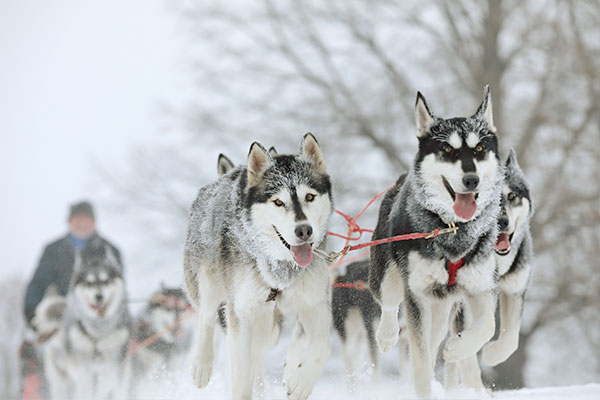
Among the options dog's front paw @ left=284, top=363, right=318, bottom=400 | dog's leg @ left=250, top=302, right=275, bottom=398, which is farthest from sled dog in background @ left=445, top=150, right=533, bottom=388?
dog's front paw @ left=284, top=363, right=318, bottom=400

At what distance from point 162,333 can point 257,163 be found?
17.8 ft

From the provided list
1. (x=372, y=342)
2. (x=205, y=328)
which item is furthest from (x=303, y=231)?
(x=372, y=342)

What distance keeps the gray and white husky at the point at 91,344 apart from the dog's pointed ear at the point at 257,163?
4.33m

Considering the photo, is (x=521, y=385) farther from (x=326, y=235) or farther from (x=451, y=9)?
(x=326, y=235)

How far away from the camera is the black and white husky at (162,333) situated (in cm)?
873

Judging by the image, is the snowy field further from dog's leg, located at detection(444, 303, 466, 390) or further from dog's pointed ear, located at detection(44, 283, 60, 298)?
dog's pointed ear, located at detection(44, 283, 60, 298)

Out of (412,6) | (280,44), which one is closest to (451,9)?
(412,6)

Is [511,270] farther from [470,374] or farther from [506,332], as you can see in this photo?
[470,374]

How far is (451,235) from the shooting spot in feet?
13.5

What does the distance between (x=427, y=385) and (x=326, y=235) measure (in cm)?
Result: 94

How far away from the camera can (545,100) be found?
12703 mm

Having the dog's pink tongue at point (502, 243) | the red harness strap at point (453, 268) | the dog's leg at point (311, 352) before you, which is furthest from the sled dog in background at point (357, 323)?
the dog's leg at point (311, 352)

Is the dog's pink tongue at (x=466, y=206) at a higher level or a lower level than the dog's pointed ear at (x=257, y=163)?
lower

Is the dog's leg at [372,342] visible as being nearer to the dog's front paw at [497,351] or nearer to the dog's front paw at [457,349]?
the dog's front paw at [497,351]
